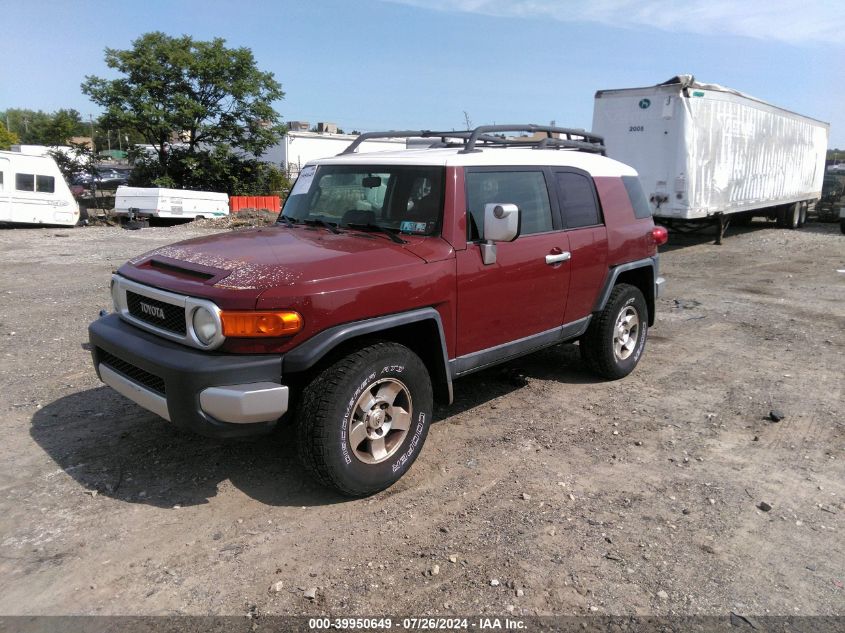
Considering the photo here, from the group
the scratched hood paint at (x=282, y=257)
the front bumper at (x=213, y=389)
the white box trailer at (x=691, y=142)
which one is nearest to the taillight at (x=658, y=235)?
the scratched hood paint at (x=282, y=257)

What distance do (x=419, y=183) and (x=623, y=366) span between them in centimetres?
280

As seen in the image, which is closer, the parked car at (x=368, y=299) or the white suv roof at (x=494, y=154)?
the parked car at (x=368, y=299)

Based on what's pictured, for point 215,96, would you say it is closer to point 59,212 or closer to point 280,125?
point 280,125

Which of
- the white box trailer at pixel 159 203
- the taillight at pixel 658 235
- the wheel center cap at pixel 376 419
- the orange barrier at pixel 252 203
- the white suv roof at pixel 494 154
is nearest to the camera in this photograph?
the wheel center cap at pixel 376 419

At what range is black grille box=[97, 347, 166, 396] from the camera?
340cm

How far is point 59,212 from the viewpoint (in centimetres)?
2067

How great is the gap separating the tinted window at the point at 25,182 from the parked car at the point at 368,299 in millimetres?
19040

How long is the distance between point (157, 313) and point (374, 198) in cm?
161

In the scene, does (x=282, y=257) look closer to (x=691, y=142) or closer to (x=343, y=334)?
(x=343, y=334)

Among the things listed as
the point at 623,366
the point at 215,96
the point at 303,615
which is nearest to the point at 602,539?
the point at 303,615

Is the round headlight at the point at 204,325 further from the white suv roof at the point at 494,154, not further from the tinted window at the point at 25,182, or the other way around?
the tinted window at the point at 25,182

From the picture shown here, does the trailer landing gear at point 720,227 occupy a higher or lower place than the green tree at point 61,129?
lower

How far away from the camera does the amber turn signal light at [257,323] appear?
316cm

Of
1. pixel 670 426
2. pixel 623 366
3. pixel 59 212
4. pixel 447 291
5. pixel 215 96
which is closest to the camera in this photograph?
pixel 447 291
